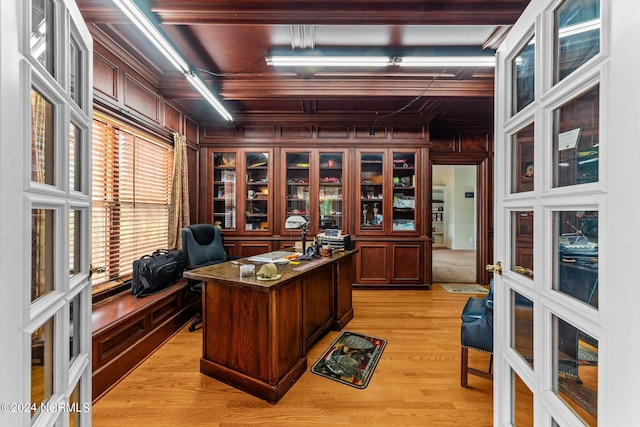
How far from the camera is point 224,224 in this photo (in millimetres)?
4508

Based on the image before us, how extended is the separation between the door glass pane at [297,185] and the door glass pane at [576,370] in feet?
12.3

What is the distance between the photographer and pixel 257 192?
14.8 ft

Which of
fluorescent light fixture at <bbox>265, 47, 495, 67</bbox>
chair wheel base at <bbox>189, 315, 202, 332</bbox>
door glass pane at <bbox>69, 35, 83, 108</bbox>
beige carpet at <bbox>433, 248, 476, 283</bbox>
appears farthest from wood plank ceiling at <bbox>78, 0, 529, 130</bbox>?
beige carpet at <bbox>433, 248, 476, 283</bbox>

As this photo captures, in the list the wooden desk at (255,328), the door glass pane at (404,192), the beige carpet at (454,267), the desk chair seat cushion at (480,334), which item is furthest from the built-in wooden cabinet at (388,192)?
the desk chair seat cushion at (480,334)

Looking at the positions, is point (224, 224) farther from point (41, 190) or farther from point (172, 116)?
point (41, 190)

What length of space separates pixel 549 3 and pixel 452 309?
3.43m

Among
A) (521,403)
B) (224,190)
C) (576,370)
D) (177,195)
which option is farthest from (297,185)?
(576,370)

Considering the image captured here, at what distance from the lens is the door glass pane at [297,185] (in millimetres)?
4488

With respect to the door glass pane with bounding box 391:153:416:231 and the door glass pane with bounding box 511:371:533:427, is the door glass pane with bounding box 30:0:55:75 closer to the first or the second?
the door glass pane with bounding box 511:371:533:427

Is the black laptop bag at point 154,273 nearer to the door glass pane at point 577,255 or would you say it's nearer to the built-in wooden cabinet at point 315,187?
the built-in wooden cabinet at point 315,187

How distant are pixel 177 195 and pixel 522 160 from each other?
12.1ft

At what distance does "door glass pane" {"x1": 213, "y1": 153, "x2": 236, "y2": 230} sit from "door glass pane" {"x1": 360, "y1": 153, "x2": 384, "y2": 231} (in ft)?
7.14

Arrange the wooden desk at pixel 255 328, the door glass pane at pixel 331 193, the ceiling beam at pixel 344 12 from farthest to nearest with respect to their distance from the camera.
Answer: the door glass pane at pixel 331 193 → the ceiling beam at pixel 344 12 → the wooden desk at pixel 255 328

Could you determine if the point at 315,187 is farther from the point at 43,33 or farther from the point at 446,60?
the point at 43,33
